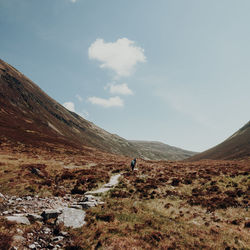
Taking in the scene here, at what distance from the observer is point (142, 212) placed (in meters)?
14.2

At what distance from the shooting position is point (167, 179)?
24.9 meters

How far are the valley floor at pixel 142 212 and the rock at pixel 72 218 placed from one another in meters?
0.38

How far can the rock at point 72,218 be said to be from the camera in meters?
11.1

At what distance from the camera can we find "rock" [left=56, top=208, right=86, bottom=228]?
36.5 ft

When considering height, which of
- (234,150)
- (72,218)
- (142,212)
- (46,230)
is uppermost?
(234,150)

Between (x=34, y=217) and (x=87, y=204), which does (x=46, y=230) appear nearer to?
(x=34, y=217)

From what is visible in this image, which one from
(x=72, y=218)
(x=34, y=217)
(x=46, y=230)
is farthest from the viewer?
(x=72, y=218)

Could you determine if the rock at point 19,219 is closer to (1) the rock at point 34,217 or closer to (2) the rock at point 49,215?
(1) the rock at point 34,217

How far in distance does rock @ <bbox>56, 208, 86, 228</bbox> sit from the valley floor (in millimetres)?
376

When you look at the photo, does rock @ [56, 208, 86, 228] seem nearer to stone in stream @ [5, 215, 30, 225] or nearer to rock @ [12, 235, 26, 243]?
stone in stream @ [5, 215, 30, 225]

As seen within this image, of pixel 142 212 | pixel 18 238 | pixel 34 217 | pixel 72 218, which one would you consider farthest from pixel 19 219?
pixel 142 212

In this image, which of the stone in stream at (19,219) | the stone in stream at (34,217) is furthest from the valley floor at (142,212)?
the stone in stream at (34,217)

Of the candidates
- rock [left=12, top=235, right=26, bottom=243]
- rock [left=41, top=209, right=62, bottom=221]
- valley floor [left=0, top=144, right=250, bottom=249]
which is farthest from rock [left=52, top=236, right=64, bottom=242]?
rock [left=41, top=209, right=62, bottom=221]

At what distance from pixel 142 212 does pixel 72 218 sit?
5.95 m
